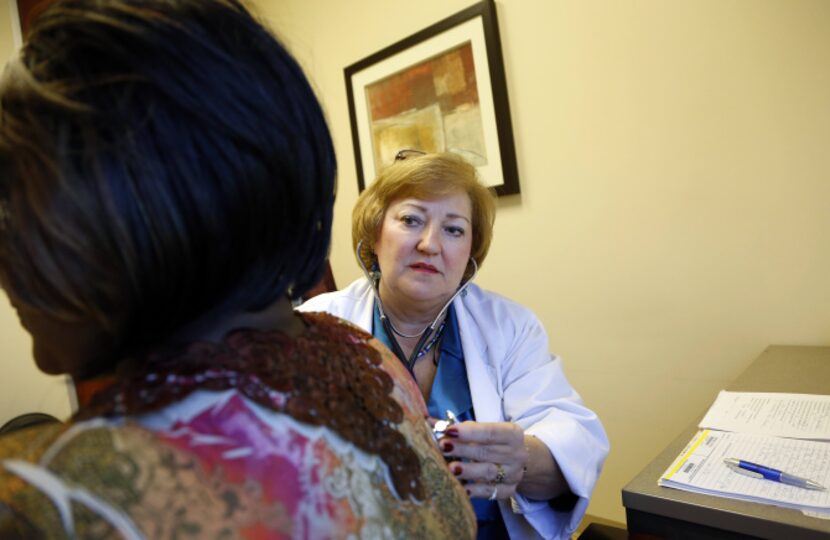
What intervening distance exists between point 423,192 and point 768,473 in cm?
89

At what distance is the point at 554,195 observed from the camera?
1857 mm

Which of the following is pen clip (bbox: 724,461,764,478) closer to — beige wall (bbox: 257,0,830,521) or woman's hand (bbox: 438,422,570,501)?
woman's hand (bbox: 438,422,570,501)

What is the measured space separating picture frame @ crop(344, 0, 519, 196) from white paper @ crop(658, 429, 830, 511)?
1122 mm

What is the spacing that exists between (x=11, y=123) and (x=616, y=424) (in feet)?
6.01

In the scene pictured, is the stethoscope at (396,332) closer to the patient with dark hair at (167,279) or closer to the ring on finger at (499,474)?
the ring on finger at (499,474)

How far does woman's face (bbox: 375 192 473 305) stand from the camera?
1289 mm

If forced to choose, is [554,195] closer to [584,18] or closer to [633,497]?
[584,18]

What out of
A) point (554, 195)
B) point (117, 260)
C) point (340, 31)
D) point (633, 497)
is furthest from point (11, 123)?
point (340, 31)

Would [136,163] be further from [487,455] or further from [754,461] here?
→ [754,461]

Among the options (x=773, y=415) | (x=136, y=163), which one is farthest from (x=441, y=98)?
(x=136, y=163)

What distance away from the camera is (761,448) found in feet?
3.18

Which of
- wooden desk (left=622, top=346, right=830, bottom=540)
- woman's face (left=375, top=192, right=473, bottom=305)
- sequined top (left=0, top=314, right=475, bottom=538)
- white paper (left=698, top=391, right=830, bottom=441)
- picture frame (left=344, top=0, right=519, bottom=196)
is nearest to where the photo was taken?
sequined top (left=0, top=314, right=475, bottom=538)

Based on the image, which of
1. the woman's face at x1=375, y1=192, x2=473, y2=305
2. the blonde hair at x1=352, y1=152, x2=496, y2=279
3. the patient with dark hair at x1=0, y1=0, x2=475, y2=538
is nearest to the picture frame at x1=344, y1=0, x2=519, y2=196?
the blonde hair at x1=352, y1=152, x2=496, y2=279

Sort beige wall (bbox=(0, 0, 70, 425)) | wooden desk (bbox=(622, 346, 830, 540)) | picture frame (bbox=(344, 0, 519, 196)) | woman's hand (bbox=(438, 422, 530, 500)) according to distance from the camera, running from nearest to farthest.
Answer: wooden desk (bbox=(622, 346, 830, 540))
woman's hand (bbox=(438, 422, 530, 500))
beige wall (bbox=(0, 0, 70, 425))
picture frame (bbox=(344, 0, 519, 196))
